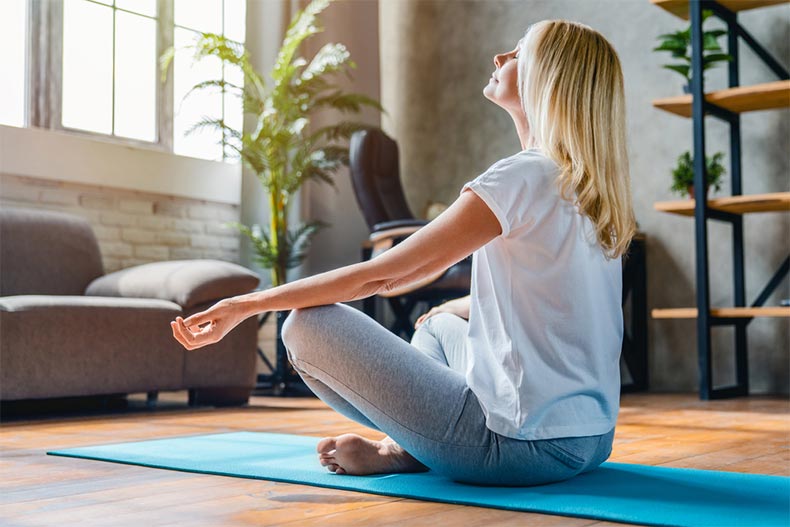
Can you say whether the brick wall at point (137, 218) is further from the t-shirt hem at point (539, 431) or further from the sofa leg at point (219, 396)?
the t-shirt hem at point (539, 431)

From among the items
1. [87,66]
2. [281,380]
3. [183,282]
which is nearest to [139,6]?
[87,66]

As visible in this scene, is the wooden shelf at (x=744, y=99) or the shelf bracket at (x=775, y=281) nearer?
the wooden shelf at (x=744, y=99)

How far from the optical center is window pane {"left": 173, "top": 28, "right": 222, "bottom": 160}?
486 centimetres

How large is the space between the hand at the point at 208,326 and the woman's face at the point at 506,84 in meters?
0.55

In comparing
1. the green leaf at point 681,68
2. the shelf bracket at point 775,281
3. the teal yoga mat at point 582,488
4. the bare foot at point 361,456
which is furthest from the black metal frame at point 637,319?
the bare foot at point 361,456

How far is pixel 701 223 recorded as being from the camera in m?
3.88

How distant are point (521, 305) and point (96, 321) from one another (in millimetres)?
2140

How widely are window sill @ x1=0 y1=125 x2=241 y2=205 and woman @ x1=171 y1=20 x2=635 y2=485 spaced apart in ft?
9.05

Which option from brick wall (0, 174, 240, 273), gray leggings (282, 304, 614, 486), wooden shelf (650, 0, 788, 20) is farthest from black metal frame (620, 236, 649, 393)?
gray leggings (282, 304, 614, 486)

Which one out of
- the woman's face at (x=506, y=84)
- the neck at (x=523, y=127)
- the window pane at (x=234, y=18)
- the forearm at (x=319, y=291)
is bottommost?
the forearm at (x=319, y=291)

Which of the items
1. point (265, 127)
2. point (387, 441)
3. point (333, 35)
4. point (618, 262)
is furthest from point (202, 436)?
point (333, 35)

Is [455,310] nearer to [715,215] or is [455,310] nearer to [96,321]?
[96,321]

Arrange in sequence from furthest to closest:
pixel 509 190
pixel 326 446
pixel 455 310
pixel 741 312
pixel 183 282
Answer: pixel 741 312 < pixel 183 282 < pixel 455 310 < pixel 326 446 < pixel 509 190

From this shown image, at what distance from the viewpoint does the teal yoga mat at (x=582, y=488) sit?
1.40 meters
